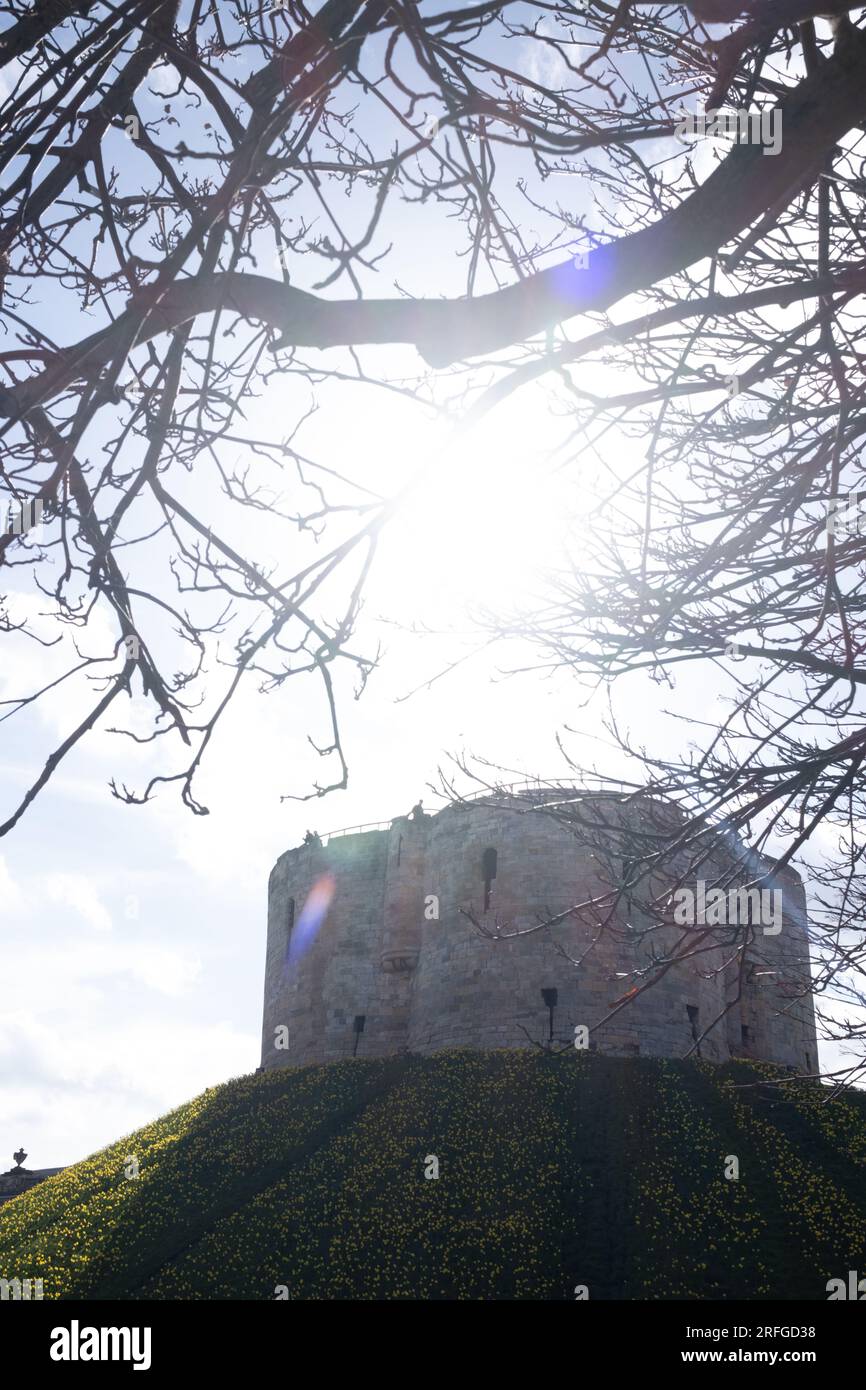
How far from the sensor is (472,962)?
79.5ft

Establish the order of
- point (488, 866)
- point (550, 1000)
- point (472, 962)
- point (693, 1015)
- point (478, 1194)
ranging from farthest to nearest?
point (488, 866)
point (472, 962)
point (693, 1015)
point (550, 1000)
point (478, 1194)

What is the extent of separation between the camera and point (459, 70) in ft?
11.1

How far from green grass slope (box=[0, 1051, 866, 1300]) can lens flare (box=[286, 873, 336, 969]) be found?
559 centimetres

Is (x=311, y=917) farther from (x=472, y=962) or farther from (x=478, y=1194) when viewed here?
(x=478, y=1194)

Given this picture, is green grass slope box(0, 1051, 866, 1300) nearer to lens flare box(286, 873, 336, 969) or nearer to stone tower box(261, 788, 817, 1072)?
stone tower box(261, 788, 817, 1072)

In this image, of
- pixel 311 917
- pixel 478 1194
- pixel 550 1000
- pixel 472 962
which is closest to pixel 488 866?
pixel 472 962

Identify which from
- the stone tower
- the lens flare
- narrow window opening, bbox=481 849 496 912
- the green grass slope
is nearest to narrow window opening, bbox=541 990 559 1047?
the stone tower

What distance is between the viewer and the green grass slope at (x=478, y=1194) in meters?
14.0

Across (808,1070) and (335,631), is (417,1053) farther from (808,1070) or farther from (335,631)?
(335,631)

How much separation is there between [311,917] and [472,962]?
16.9ft

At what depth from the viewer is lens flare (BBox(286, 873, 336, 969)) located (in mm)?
27609

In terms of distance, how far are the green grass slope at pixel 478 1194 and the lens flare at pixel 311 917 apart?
559 cm
